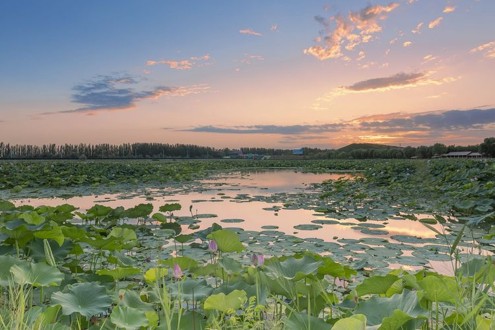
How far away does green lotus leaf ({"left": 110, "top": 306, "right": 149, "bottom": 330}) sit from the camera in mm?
1497

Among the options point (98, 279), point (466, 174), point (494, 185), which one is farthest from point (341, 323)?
point (466, 174)

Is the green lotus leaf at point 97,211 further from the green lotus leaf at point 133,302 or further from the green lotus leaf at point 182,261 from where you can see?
the green lotus leaf at point 133,302

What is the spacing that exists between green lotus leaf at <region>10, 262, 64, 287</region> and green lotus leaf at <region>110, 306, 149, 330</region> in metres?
0.61

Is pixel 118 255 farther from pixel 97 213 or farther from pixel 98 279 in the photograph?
pixel 97 213

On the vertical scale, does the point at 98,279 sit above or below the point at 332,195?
above

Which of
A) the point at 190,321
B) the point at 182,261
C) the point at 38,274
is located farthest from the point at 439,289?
the point at 38,274

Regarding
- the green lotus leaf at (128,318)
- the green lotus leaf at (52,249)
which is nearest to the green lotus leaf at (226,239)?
the green lotus leaf at (128,318)

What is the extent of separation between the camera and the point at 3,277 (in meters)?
2.06

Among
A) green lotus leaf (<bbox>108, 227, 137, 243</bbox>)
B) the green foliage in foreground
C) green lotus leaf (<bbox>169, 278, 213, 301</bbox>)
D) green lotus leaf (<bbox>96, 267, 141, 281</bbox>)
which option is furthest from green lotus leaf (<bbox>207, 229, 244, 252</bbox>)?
green lotus leaf (<bbox>108, 227, 137, 243</bbox>)

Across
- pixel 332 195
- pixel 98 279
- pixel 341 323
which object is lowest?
pixel 332 195

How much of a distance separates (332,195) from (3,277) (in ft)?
31.3

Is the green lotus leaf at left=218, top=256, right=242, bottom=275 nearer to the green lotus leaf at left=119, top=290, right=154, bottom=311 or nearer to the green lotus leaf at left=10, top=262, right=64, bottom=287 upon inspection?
the green lotus leaf at left=119, top=290, right=154, bottom=311

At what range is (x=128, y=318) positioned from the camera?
1.55 metres

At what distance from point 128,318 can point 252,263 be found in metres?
1.44
